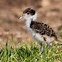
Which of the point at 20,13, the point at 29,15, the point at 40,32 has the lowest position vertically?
the point at 40,32

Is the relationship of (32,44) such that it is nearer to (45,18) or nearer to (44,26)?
(44,26)

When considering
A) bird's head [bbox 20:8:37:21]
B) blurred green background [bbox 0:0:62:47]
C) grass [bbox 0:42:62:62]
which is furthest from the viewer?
A: blurred green background [bbox 0:0:62:47]

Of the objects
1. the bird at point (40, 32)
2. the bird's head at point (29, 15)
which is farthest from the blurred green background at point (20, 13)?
the bird at point (40, 32)

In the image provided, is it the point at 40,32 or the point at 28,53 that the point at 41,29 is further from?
the point at 28,53

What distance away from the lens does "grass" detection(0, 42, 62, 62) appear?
870cm

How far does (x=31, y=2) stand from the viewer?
55.6 ft

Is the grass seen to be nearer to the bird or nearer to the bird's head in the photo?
the bird

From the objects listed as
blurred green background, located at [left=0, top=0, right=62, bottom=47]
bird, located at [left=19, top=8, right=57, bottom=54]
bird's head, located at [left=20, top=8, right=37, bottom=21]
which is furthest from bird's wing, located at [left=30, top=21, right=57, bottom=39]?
blurred green background, located at [left=0, top=0, right=62, bottom=47]

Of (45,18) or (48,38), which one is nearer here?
(48,38)

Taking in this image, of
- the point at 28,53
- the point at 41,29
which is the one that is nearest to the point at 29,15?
the point at 41,29

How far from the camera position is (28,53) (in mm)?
9148

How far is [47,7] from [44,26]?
7242 mm

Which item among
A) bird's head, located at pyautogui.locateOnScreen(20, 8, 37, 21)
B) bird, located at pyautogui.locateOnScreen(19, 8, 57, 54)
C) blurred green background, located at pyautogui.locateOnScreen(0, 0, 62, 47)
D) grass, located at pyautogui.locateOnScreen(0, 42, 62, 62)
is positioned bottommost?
grass, located at pyautogui.locateOnScreen(0, 42, 62, 62)

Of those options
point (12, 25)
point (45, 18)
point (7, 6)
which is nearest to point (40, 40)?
point (12, 25)
